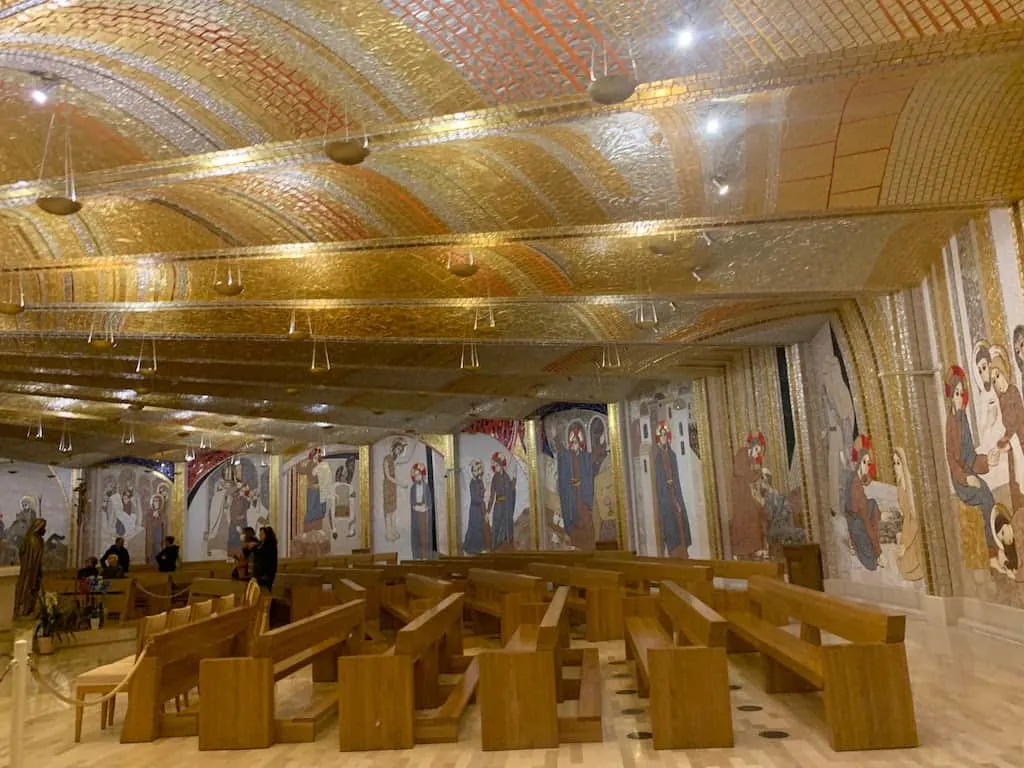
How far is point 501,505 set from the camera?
17281mm

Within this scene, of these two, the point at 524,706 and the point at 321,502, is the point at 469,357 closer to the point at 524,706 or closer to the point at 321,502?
the point at 524,706

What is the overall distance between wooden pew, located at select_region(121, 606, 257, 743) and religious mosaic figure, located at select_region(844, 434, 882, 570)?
6.46 meters

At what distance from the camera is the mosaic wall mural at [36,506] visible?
805 inches

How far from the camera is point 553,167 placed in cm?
580

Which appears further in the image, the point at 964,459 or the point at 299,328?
the point at 299,328

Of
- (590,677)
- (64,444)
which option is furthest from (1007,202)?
(64,444)

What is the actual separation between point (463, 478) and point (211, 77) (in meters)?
13.8

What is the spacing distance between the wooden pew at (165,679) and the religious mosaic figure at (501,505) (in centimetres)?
1122

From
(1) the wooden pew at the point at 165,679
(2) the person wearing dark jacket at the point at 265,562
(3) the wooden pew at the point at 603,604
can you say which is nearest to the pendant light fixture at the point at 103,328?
(2) the person wearing dark jacket at the point at 265,562

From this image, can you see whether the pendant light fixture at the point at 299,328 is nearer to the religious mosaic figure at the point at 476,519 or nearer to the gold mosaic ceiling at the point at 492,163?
the gold mosaic ceiling at the point at 492,163

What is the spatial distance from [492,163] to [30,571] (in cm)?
1011

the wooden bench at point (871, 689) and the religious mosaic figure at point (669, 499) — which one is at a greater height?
Result: the religious mosaic figure at point (669, 499)

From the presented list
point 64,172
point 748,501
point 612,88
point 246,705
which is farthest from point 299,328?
point 748,501

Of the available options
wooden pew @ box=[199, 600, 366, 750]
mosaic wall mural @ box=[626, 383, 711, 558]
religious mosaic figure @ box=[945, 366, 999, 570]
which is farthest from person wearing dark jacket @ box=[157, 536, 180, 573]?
religious mosaic figure @ box=[945, 366, 999, 570]
